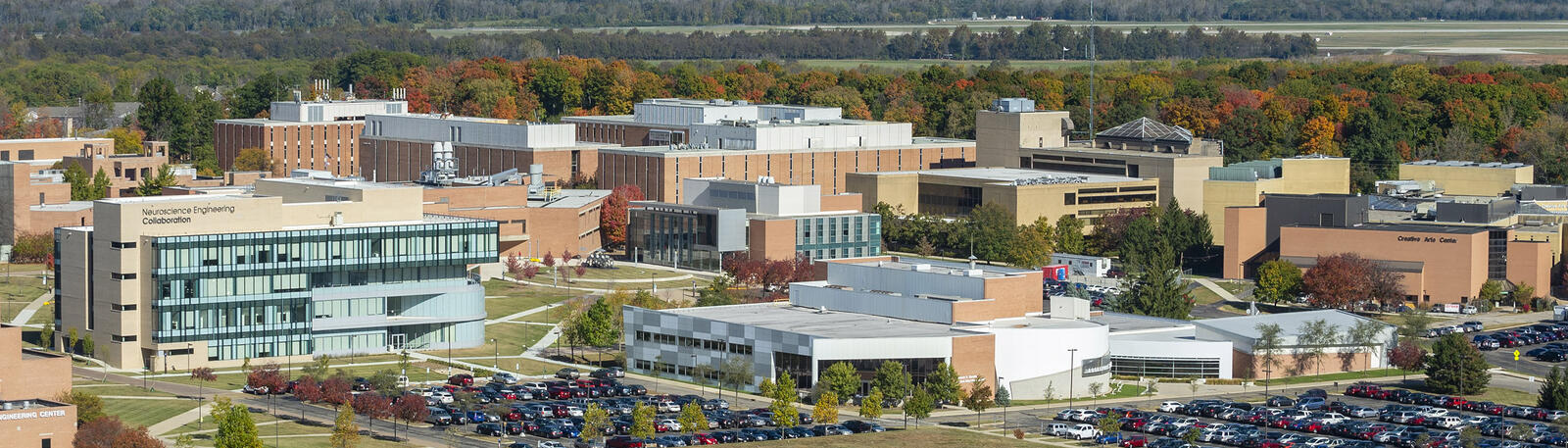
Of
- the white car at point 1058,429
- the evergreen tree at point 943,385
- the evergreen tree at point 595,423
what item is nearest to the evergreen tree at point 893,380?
the evergreen tree at point 943,385

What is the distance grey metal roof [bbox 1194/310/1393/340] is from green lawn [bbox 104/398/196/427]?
52.6 metres

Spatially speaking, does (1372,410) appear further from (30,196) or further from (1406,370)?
(30,196)

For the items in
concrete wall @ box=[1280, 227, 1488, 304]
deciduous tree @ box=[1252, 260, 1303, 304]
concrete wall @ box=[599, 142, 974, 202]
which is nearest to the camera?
deciduous tree @ box=[1252, 260, 1303, 304]

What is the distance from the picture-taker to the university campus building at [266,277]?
12075cm

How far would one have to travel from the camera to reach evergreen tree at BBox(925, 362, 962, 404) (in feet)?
373

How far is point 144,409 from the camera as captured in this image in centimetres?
10675

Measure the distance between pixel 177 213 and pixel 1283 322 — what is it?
57187 millimetres

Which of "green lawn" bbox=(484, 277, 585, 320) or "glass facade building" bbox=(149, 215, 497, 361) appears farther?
"green lawn" bbox=(484, 277, 585, 320)

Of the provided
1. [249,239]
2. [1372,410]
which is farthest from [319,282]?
[1372,410]

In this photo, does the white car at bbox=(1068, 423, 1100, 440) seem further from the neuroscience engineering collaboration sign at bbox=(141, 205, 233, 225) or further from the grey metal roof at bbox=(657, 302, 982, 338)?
the neuroscience engineering collaboration sign at bbox=(141, 205, 233, 225)

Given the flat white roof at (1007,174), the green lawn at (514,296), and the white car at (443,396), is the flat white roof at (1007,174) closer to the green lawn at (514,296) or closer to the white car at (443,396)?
the green lawn at (514,296)

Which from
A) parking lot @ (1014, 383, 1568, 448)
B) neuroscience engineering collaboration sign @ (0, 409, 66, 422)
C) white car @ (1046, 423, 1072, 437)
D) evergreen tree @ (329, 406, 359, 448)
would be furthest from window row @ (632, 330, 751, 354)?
neuroscience engineering collaboration sign @ (0, 409, 66, 422)

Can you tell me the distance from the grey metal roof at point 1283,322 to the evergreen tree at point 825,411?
29.2 m

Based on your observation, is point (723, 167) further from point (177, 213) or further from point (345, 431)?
point (345, 431)
